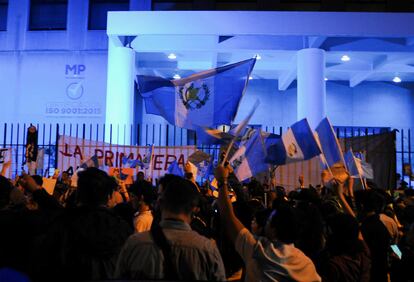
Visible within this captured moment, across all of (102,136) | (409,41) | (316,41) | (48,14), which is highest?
(48,14)

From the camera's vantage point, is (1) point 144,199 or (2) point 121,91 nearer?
(1) point 144,199

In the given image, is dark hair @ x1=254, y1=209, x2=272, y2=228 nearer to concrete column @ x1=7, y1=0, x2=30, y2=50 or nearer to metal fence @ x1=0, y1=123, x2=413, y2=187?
metal fence @ x1=0, y1=123, x2=413, y2=187

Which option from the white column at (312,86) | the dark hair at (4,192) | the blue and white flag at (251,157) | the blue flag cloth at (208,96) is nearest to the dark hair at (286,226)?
the dark hair at (4,192)

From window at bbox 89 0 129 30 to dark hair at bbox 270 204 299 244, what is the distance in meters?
23.4

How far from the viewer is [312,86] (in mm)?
20500

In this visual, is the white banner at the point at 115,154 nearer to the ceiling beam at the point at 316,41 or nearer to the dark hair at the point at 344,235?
the ceiling beam at the point at 316,41

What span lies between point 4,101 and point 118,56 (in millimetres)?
7838

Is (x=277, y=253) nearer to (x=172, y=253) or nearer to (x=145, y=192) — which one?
(x=172, y=253)

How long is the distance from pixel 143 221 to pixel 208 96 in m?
4.26

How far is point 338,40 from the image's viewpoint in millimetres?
21562

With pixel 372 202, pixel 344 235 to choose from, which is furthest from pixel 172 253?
pixel 372 202

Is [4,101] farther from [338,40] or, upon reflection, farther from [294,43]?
[338,40]

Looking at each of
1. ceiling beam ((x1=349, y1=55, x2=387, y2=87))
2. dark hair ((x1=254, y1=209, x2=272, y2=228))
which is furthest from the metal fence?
dark hair ((x1=254, y1=209, x2=272, y2=228))

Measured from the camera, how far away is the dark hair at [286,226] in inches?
153
